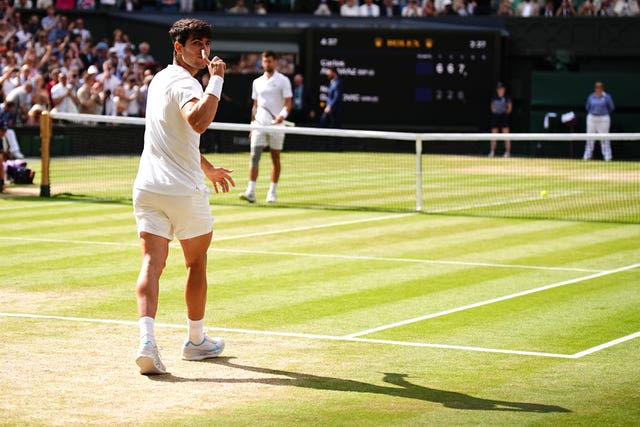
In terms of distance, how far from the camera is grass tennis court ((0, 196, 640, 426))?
744cm

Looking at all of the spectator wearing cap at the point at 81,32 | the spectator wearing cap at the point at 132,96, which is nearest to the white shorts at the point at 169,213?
the spectator wearing cap at the point at 132,96

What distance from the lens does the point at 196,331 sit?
343 inches

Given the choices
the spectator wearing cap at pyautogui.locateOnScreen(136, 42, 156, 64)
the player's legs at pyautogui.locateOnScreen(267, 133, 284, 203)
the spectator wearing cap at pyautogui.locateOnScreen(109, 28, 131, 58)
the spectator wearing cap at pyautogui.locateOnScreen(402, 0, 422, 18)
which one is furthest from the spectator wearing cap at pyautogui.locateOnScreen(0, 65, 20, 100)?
the spectator wearing cap at pyautogui.locateOnScreen(402, 0, 422, 18)

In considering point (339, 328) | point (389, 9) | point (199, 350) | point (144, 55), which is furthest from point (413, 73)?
point (199, 350)

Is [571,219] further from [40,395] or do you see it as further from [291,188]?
[40,395]

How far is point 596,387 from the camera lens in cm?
802

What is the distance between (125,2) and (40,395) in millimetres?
31231

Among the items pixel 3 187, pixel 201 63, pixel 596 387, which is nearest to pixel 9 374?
pixel 201 63

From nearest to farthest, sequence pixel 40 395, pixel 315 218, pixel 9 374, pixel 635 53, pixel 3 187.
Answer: pixel 40 395 < pixel 9 374 < pixel 315 218 < pixel 3 187 < pixel 635 53

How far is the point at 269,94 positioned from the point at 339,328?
11.6m

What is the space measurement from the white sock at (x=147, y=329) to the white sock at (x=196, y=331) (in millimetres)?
512

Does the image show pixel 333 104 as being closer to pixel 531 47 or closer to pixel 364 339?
pixel 531 47

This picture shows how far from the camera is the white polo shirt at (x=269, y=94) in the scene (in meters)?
21.2

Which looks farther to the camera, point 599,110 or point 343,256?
point 599,110
